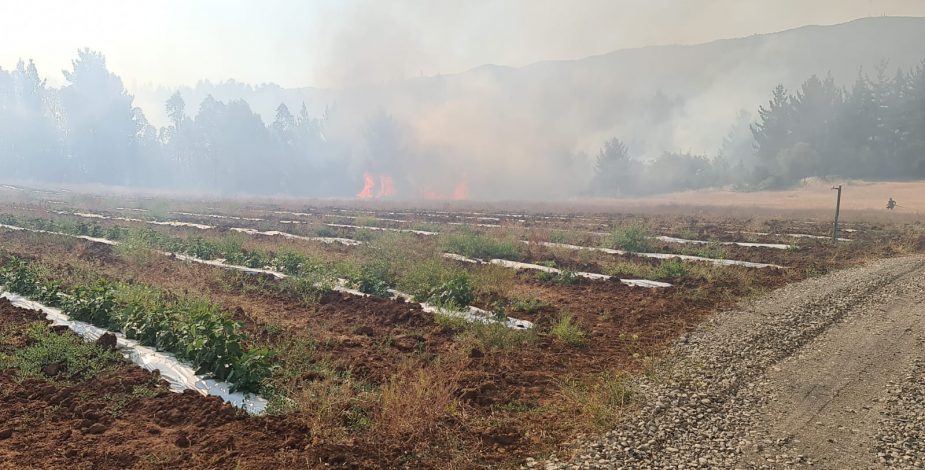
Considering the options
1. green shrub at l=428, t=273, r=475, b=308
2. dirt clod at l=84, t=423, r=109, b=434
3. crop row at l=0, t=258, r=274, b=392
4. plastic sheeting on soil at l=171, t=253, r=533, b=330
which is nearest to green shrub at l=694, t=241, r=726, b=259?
green shrub at l=428, t=273, r=475, b=308

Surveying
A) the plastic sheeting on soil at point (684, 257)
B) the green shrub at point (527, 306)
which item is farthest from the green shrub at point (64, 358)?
the plastic sheeting on soil at point (684, 257)

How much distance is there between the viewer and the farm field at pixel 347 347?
6.01 m

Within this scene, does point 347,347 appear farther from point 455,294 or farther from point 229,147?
point 229,147

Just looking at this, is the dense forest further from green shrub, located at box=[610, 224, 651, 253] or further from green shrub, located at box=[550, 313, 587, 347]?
green shrub, located at box=[550, 313, 587, 347]

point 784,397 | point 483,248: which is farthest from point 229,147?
point 784,397

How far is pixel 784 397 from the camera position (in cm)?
721

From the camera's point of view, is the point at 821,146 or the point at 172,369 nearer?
the point at 172,369

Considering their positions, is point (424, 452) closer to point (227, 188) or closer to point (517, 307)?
point (517, 307)

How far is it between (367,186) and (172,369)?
280ft

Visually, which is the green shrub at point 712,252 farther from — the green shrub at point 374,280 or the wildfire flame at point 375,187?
the wildfire flame at point 375,187

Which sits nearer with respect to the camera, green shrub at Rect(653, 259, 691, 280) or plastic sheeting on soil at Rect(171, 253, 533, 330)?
plastic sheeting on soil at Rect(171, 253, 533, 330)

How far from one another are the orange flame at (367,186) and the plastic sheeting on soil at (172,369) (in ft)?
262

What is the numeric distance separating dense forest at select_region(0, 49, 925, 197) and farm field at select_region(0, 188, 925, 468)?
68.5m

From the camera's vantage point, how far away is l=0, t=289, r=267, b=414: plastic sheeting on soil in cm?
711
